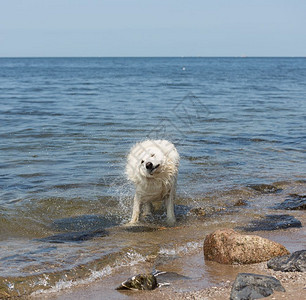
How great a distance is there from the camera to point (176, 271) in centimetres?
Result: 604

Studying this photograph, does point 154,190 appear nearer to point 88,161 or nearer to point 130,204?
point 130,204

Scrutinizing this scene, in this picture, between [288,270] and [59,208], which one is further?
[59,208]

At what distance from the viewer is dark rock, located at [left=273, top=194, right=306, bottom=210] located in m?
9.02

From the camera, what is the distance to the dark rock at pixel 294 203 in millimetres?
9023

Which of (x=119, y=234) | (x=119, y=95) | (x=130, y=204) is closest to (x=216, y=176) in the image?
(x=130, y=204)

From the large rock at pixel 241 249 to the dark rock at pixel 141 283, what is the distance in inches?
45.0

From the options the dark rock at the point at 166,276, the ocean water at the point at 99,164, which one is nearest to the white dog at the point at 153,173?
the ocean water at the point at 99,164

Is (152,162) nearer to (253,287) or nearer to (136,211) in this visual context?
(136,211)

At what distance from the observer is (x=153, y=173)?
803 centimetres

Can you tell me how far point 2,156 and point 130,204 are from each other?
533cm

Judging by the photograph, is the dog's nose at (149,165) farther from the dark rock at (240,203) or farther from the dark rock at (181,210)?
the dark rock at (240,203)

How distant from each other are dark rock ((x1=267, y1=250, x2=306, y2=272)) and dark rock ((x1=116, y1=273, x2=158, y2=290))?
1.43m

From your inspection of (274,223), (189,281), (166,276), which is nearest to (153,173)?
(274,223)

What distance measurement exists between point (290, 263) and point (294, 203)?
3.80m
